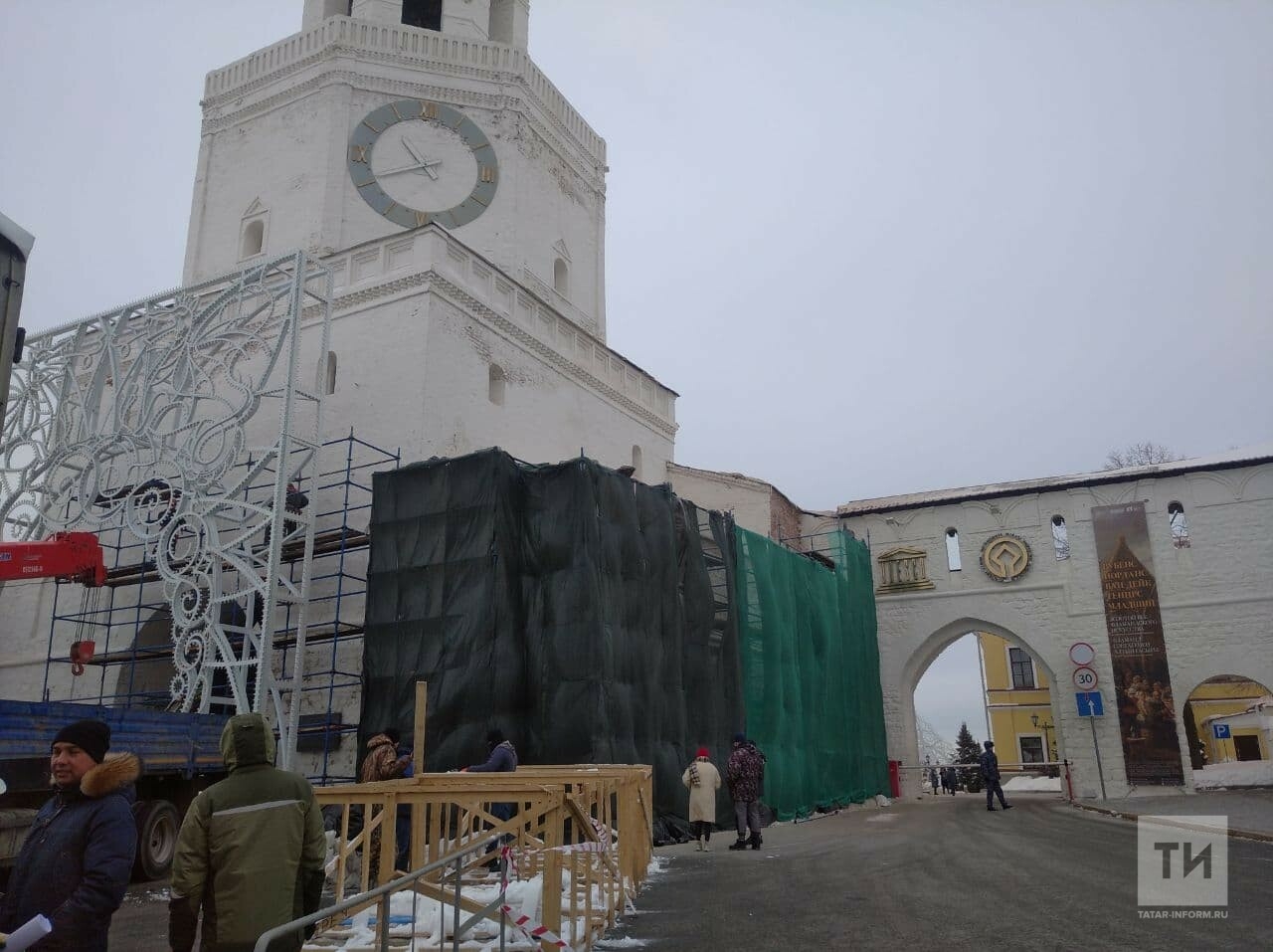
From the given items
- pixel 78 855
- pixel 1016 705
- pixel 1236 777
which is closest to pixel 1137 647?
pixel 1236 777

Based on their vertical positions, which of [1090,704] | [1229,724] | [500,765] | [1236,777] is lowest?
[1236,777]

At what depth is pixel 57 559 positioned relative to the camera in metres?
11.9

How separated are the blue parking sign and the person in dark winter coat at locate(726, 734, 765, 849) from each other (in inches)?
509

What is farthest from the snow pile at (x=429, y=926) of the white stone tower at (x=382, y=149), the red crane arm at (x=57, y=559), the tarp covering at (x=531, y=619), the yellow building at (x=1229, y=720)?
the yellow building at (x=1229, y=720)

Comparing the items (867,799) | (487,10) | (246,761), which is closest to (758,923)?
(246,761)

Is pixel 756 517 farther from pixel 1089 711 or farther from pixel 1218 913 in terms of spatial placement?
pixel 1218 913

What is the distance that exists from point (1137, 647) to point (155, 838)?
→ 20.9m

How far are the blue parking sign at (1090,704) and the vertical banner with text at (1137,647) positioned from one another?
0.49m

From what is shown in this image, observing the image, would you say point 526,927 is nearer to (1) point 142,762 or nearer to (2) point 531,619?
(1) point 142,762

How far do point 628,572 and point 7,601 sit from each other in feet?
43.8

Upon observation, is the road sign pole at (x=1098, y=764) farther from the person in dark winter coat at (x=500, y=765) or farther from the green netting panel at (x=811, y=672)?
the person in dark winter coat at (x=500, y=765)

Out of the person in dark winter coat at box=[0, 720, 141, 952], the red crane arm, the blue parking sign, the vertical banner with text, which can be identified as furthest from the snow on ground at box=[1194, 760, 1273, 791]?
the person in dark winter coat at box=[0, 720, 141, 952]

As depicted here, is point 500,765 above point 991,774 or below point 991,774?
above

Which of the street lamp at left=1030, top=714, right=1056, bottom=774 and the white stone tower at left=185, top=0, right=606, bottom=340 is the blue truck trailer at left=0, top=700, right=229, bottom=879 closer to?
the white stone tower at left=185, top=0, right=606, bottom=340
